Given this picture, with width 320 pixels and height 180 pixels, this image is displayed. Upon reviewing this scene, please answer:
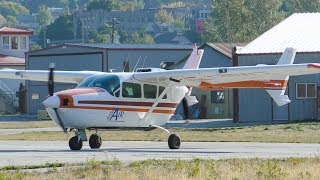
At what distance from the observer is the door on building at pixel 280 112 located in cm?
5712

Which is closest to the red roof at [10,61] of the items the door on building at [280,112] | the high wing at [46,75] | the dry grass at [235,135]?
the door on building at [280,112]

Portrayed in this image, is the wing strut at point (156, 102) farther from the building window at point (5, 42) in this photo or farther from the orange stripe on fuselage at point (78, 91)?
the building window at point (5, 42)

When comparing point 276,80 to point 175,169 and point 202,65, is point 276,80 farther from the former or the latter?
point 202,65

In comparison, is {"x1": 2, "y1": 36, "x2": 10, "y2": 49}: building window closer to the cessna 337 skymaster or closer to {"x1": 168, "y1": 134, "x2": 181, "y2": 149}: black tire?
the cessna 337 skymaster

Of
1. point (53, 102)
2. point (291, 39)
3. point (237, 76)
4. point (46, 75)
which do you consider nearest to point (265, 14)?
point (291, 39)

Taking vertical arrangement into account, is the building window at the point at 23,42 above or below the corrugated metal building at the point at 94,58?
above

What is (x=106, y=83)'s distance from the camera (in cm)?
3453

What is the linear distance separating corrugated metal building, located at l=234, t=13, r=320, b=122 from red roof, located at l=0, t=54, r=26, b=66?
3558 centimetres

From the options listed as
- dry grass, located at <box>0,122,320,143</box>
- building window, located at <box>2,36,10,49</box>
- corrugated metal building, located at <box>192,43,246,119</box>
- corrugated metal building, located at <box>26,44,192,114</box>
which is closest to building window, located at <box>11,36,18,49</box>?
building window, located at <box>2,36,10,49</box>

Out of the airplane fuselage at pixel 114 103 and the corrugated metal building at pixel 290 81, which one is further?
the corrugated metal building at pixel 290 81

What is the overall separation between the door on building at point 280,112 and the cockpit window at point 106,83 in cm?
2356

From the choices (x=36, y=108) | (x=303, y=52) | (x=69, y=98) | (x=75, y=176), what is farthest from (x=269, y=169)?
(x=36, y=108)

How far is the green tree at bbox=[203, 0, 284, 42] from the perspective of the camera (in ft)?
404

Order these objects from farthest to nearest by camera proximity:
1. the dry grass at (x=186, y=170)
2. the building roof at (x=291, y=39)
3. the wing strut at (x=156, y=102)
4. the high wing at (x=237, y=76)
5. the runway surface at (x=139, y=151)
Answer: the building roof at (x=291, y=39), the wing strut at (x=156, y=102), the high wing at (x=237, y=76), the runway surface at (x=139, y=151), the dry grass at (x=186, y=170)
